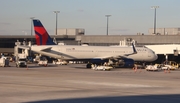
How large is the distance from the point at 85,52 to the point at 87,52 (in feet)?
1.42

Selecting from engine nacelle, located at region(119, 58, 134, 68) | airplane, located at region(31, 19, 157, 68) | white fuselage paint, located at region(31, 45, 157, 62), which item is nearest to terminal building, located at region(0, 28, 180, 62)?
white fuselage paint, located at region(31, 45, 157, 62)

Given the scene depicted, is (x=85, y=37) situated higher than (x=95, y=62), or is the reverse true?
(x=85, y=37)

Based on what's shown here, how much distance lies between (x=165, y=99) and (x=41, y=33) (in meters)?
49.1

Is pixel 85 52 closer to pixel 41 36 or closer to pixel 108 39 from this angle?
pixel 41 36

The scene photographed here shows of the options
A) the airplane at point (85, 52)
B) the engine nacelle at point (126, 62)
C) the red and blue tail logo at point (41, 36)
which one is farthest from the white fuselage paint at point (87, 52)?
the red and blue tail logo at point (41, 36)

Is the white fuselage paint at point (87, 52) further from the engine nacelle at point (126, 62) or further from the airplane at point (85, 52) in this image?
the engine nacelle at point (126, 62)

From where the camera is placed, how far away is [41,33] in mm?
71250

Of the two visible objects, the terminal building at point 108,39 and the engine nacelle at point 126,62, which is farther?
the terminal building at point 108,39

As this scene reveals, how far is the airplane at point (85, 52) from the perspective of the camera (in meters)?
67.5

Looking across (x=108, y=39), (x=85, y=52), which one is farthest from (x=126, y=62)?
(x=108, y=39)

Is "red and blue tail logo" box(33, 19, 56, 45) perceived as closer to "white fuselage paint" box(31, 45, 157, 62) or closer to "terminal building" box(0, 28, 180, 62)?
"white fuselage paint" box(31, 45, 157, 62)

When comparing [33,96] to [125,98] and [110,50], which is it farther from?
[110,50]

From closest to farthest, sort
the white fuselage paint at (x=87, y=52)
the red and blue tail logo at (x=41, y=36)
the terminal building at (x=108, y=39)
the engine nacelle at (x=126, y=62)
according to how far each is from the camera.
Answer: the white fuselage paint at (x=87, y=52) < the red and blue tail logo at (x=41, y=36) < the engine nacelle at (x=126, y=62) < the terminal building at (x=108, y=39)

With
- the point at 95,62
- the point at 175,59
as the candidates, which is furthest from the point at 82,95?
the point at 175,59
